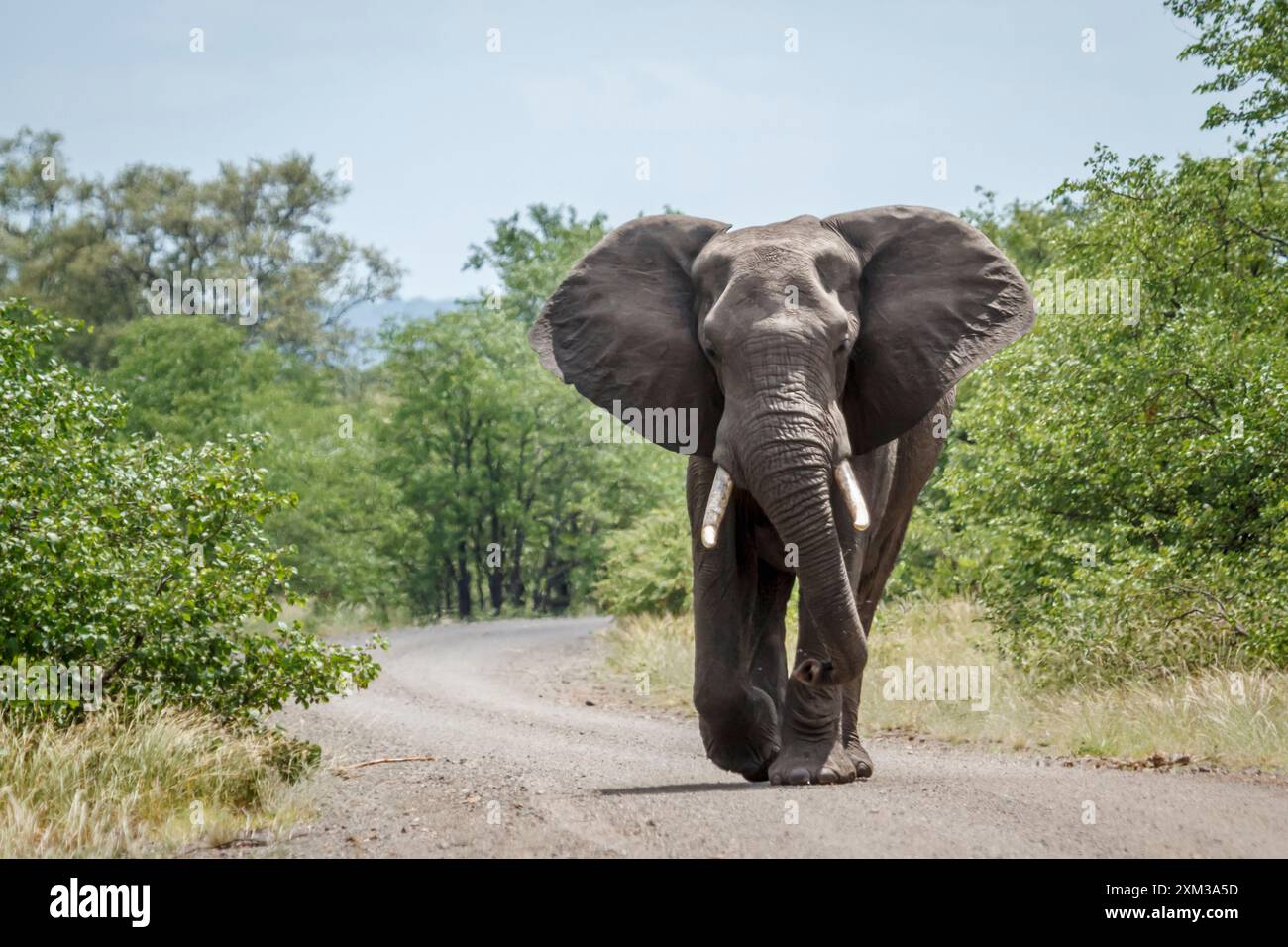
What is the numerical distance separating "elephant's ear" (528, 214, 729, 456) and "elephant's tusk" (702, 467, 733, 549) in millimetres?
853

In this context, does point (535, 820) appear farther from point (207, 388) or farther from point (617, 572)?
point (207, 388)

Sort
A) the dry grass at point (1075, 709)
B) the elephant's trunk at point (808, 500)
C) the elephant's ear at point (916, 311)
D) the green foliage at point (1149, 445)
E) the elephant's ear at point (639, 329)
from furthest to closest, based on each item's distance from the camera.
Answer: the green foliage at point (1149, 445)
the dry grass at point (1075, 709)
the elephant's ear at point (916, 311)
the elephant's ear at point (639, 329)
the elephant's trunk at point (808, 500)

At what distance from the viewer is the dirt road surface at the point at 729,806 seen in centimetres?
739

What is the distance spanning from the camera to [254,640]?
1227 cm

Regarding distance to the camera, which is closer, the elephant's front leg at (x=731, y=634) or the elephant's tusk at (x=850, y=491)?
the elephant's tusk at (x=850, y=491)

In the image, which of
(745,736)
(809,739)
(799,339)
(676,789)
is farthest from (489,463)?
(799,339)

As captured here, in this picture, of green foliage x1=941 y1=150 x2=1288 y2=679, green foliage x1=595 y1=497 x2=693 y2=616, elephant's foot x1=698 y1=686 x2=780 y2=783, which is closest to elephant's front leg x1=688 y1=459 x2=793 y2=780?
elephant's foot x1=698 y1=686 x2=780 y2=783

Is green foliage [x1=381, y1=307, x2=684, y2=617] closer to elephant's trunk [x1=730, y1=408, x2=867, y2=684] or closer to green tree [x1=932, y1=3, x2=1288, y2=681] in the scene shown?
green tree [x1=932, y1=3, x2=1288, y2=681]

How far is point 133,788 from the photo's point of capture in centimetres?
998

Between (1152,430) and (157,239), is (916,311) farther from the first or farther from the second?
(157,239)

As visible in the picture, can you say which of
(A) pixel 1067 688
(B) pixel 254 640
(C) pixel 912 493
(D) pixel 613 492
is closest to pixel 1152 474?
(A) pixel 1067 688

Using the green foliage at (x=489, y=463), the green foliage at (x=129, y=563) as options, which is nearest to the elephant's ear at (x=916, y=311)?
the green foliage at (x=129, y=563)

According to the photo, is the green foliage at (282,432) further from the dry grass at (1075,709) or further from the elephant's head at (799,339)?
the elephant's head at (799,339)

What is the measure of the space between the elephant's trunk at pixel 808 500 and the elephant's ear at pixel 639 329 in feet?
3.44
